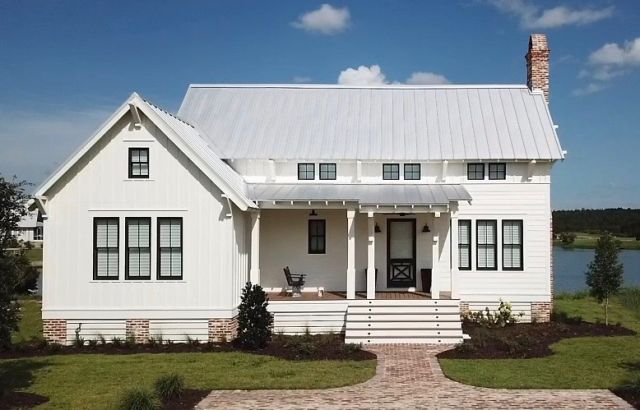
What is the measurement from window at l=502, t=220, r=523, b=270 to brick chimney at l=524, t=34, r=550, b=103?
18.6 ft

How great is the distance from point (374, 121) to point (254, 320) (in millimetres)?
9536

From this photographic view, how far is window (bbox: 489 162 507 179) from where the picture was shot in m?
22.2

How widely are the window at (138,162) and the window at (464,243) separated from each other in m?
10.2

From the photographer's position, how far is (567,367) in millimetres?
15039

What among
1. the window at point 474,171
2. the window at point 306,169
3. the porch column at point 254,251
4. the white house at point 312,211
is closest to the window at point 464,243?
the white house at point 312,211

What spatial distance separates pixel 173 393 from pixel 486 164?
1381 cm

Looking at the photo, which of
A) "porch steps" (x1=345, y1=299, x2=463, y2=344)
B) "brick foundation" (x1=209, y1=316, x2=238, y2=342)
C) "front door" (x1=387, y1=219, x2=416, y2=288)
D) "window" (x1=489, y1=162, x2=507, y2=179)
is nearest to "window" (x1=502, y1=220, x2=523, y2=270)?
"window" (x1=489, y1=162, x2=507, y2=179)

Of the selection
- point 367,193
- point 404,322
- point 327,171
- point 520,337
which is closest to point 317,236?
point 327,171

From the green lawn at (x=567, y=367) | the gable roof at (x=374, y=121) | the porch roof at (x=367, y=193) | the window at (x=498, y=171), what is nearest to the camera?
the green lawn at (x=567, y=367)

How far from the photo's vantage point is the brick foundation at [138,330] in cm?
1864

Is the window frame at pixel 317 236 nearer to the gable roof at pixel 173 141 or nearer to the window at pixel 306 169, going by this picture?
the window at pixel 306 169

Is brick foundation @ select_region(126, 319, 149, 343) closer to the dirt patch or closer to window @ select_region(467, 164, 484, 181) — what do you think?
the dirt patch

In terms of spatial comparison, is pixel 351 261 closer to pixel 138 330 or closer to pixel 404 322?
pixel 404 322

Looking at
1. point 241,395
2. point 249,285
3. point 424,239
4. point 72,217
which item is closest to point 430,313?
point 424,239
